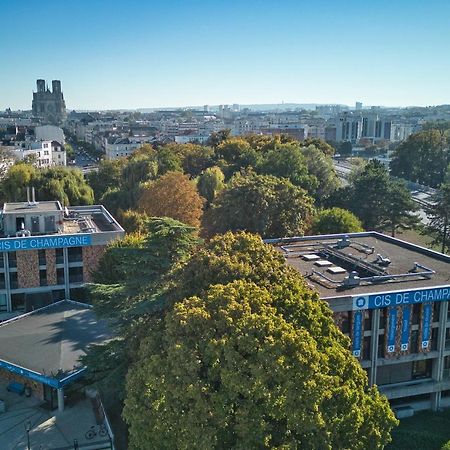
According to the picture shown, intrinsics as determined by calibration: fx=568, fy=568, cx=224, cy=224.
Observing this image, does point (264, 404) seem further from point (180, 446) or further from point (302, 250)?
point (302, 250)

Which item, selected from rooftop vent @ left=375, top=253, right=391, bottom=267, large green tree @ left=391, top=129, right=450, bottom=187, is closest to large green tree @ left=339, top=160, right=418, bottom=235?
rooftop vent @ left=375, top=253, right=391, bottom=267

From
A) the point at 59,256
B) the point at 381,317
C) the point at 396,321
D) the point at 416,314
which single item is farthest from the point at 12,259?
the point at 416,314

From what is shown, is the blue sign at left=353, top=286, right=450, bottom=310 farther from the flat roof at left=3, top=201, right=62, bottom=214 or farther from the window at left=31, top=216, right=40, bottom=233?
the flat roof at left=3, top=201, right=62, bottom=214

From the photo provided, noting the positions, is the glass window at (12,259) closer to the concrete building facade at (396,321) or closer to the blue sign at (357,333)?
the concrete building facade at (396,321)

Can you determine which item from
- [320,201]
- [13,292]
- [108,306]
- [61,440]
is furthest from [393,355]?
[320,201]

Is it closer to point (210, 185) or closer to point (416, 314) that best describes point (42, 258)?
point (210, 185)

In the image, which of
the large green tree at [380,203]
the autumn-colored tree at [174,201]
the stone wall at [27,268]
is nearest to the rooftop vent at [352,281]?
the autumn-colored tree at [174,201]
